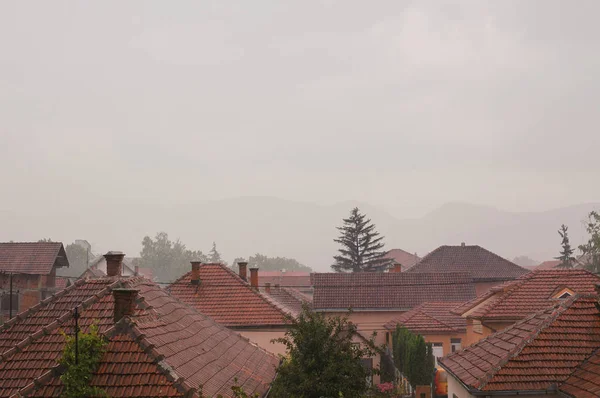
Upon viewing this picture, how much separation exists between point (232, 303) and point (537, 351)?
1881 cm

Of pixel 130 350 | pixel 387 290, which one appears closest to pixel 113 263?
pixel 130 350

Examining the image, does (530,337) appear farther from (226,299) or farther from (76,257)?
(76,257)

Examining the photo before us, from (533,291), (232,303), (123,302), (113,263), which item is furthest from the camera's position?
(232,303)

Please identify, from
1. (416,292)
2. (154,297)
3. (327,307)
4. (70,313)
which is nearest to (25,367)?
(70,313)

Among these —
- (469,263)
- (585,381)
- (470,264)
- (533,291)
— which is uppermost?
(469,263)

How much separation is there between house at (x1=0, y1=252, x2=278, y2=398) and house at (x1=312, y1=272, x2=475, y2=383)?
1073 inches

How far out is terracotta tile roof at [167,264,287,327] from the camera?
31.0 metres

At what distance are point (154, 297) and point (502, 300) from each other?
14.7 metres

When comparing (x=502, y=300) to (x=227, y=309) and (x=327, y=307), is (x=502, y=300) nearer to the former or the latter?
(x=227, y=309)

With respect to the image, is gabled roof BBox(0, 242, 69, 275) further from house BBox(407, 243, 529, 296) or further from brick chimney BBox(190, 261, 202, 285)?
house BBox(407, 243, 529, 296)

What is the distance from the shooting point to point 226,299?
3247 centimetres

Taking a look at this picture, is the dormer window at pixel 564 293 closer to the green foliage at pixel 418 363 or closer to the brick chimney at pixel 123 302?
the green foliage at pixel 418 363

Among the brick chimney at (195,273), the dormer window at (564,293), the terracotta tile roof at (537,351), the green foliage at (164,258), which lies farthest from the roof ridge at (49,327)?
the green foliage at (164,258)

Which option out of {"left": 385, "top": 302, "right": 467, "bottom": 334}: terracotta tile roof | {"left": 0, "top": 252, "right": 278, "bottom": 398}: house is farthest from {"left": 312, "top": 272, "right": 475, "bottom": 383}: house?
{"left": 0, "top": 252, "right": 278, "bottom": 398}: house
